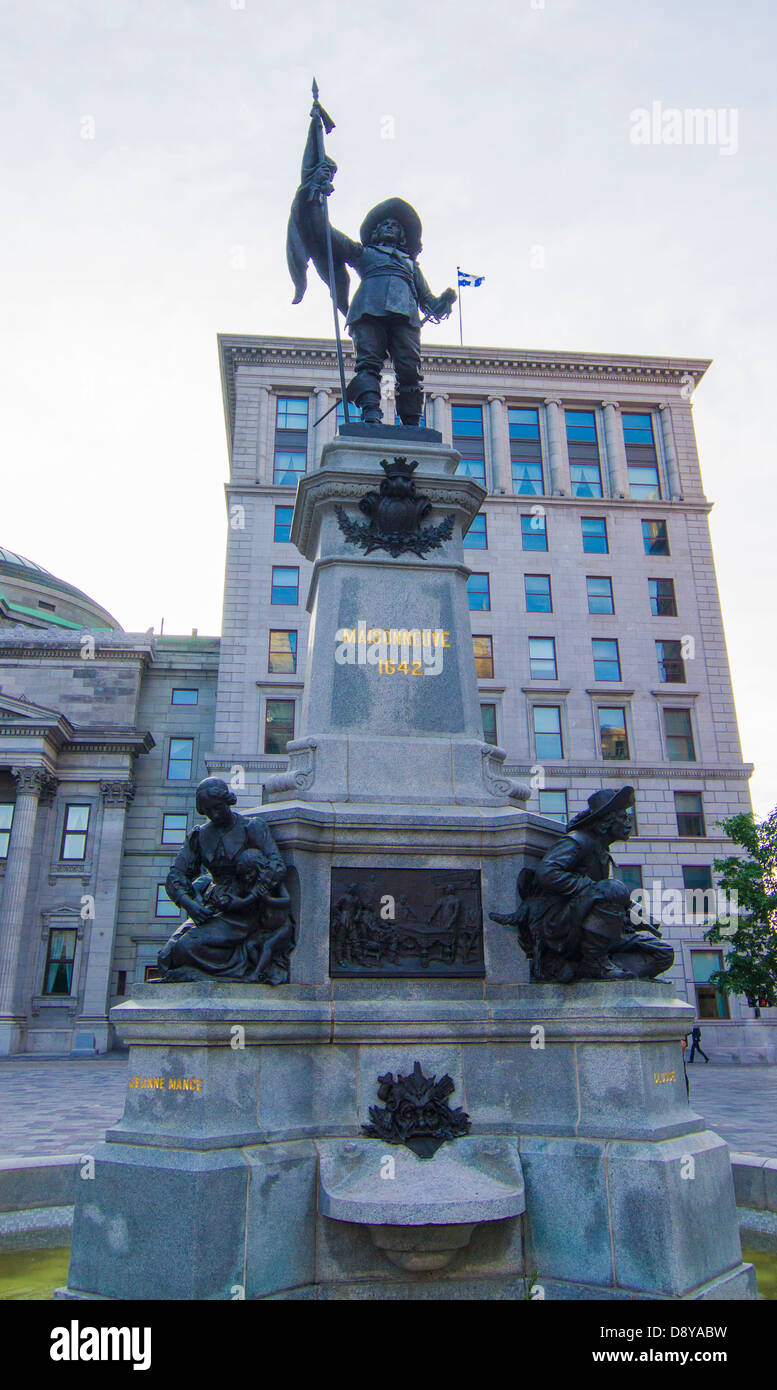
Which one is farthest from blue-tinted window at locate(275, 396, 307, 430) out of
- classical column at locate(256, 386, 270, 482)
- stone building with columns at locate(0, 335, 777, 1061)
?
classical column at locate(256, 386, 270, 482)

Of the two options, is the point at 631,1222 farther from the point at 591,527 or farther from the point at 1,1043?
the point at 591,527

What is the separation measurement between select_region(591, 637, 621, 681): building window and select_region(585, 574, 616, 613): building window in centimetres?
191

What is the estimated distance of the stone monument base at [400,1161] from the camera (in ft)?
19.6

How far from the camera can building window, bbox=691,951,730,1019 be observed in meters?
45.9

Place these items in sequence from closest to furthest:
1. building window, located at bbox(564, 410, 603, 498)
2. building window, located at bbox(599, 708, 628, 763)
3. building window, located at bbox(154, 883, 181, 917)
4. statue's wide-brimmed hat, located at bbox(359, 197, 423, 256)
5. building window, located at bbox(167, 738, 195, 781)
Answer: statue's wide-brimmed hat, located at bbox(359, 197, 423, 256) → building window, located at bbox(599, 708, 628, 763) → building window, located at bbox(154, 883, 181, 917) → building window, located at bbox(167, 738, 195, 781) → building window, located at bbox(564, 410, 603, 498)

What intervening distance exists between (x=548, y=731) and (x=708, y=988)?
586 inches

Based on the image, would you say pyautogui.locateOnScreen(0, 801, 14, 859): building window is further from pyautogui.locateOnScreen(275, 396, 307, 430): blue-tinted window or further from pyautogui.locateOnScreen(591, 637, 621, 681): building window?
pyautogui.locateOnScreen(591, 637, 621, 681): building window

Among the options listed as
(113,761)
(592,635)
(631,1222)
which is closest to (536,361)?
(592,635)

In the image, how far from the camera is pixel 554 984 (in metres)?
7.33

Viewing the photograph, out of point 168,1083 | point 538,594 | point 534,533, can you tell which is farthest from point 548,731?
point 168,1083

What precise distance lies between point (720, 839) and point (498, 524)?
2103 centimetres

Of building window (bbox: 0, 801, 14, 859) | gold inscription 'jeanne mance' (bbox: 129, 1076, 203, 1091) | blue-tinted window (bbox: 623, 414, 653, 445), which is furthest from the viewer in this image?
blue-tinted window (bbox: 623, 414, 653, 445)

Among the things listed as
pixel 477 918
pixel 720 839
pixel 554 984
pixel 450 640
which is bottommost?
pixel 554 984

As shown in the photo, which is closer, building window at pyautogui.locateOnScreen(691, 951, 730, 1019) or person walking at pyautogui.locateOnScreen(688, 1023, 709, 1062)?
person walking at pyautogui.locateOnScreen(688, 1023, 709, 1062)
